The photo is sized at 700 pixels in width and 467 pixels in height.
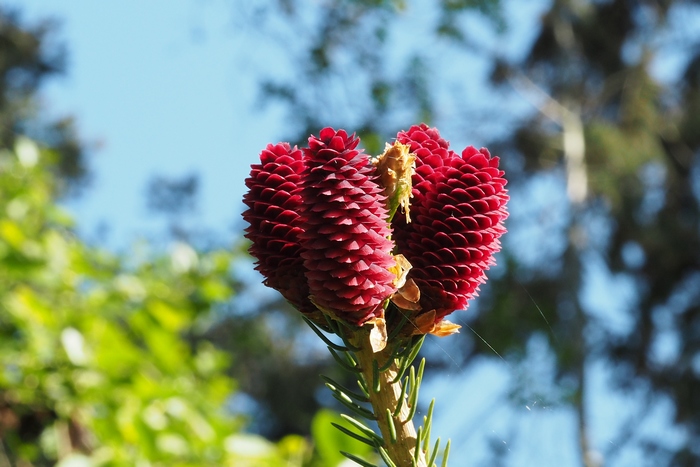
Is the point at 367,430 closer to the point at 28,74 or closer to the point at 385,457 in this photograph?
the point at 385,457

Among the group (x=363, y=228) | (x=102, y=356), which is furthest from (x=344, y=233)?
(x=102, y=356)

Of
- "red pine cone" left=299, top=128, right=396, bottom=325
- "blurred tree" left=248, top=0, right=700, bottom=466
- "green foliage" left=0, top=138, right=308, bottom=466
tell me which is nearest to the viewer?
"red pine cone" left=299, top=128, right=396, bottom=325

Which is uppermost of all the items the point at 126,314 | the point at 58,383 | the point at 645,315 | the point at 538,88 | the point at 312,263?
the point at 538,88

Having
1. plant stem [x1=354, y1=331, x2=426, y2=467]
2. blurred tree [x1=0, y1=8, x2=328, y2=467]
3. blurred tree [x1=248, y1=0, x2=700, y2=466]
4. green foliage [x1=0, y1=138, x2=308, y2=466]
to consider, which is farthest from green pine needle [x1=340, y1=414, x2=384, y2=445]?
blurred tree [x1=248, y1=0, x2=700, y2=466]

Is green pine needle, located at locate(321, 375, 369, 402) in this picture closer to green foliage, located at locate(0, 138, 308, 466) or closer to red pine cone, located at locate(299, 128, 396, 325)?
red pine cone, located at locate(299, 128, 396, 325)

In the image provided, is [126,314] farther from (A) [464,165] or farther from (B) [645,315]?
(B) [645,315]

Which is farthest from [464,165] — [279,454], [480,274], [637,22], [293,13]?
[637,22]
